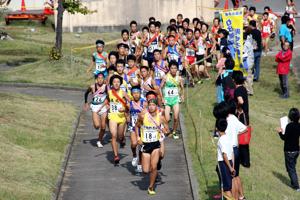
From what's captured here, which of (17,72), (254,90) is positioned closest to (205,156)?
(254,90)

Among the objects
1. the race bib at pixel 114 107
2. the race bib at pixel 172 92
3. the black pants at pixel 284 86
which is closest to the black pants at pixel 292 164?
Answer: the race bib at pixel 172 92

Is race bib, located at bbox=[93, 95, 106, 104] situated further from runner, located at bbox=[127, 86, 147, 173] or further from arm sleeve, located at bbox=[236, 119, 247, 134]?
arm sleeve, located at bbox=[236, 119, 247, 134]

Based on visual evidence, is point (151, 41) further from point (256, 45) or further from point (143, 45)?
point (256, 45)

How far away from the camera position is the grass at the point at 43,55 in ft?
102

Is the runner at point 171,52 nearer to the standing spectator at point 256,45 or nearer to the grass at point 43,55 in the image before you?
the standing spectator at point 256,45

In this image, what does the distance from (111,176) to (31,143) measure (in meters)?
2.97

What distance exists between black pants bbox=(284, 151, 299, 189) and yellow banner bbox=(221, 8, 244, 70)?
6.81 meters

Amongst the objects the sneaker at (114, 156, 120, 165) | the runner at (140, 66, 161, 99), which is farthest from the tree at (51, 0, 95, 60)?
the sneaker at (114, 156, 120, 165)

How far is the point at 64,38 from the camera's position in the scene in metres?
43.1

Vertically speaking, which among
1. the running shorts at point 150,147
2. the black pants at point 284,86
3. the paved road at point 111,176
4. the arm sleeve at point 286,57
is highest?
the arm sleeve at point 286,57

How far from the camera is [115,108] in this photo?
19.4 m

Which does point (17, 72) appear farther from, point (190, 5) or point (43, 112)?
point (190, 5)

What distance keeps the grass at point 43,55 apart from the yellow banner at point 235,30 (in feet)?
19.1

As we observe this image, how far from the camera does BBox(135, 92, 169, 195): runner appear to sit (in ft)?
55.4
